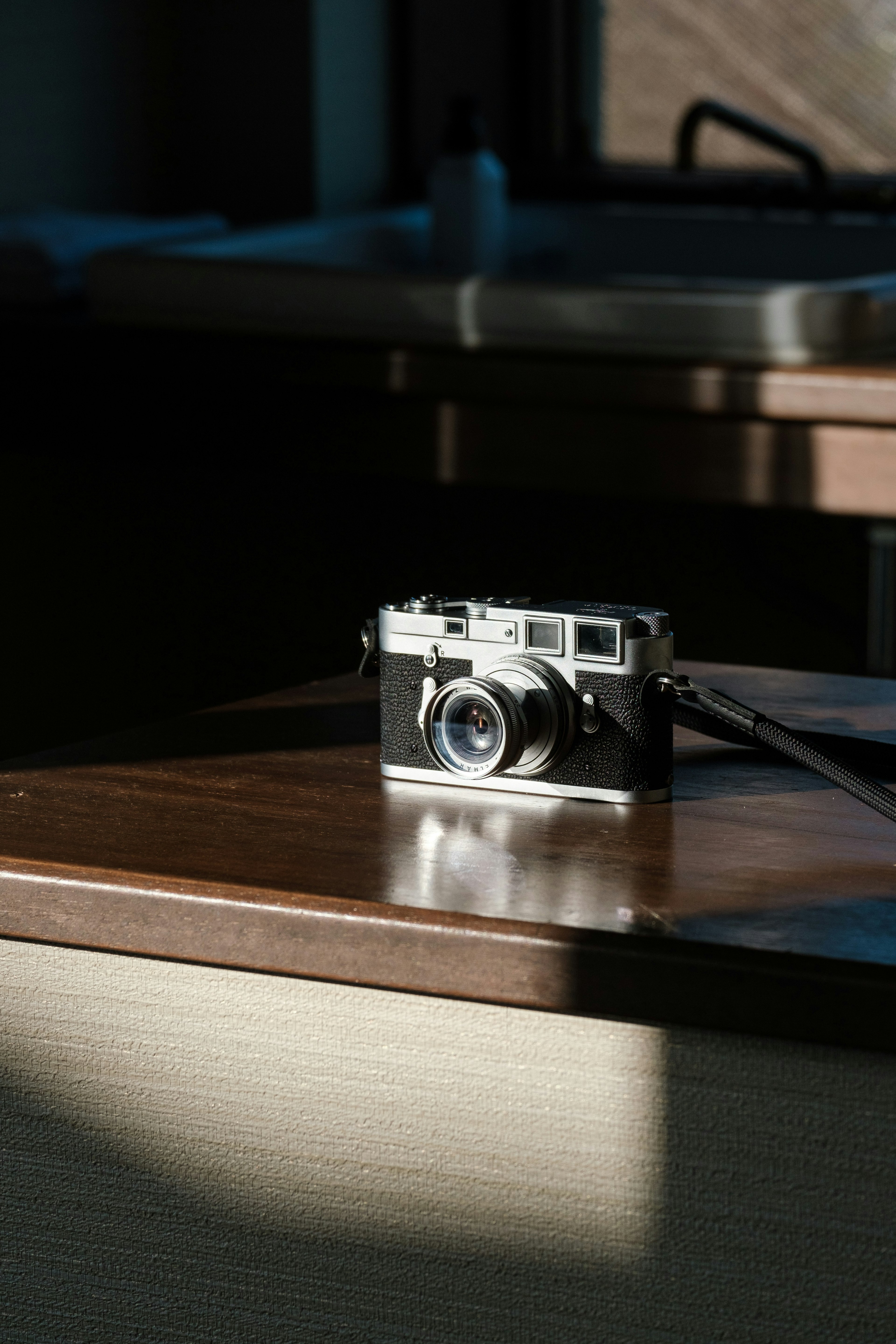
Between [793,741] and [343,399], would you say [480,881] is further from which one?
[343,399]

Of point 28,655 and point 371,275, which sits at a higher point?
point 371,275

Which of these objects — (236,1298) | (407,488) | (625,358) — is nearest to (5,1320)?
(236,1298)

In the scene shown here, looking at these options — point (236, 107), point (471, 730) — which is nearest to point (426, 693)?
point (471, 730)

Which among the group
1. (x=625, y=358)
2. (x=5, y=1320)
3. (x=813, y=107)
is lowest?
(x=5, y=1320)

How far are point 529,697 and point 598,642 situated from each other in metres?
0.03

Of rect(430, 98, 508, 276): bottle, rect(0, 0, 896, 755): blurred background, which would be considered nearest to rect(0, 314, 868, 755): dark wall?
rect(0, 0, 896, 755): blurred background

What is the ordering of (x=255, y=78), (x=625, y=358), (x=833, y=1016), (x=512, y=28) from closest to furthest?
(x=833, y=1016), (x=625, y=358), (x=255, y=78), (x=512, y=28)

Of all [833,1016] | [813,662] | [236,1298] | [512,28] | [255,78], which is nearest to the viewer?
[833,1016]

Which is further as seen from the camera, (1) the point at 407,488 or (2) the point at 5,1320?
(1) the point at 407,488

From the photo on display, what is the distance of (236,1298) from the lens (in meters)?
0.67

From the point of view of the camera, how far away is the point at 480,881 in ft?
2.06

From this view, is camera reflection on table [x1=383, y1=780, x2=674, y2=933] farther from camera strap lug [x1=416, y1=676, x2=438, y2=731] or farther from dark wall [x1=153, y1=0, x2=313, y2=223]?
dark wall [x1=153, y1=0, x2=313, y2=223]

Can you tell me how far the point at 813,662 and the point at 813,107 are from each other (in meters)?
0.76

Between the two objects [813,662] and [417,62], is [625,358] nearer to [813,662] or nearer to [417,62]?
[813,662]
